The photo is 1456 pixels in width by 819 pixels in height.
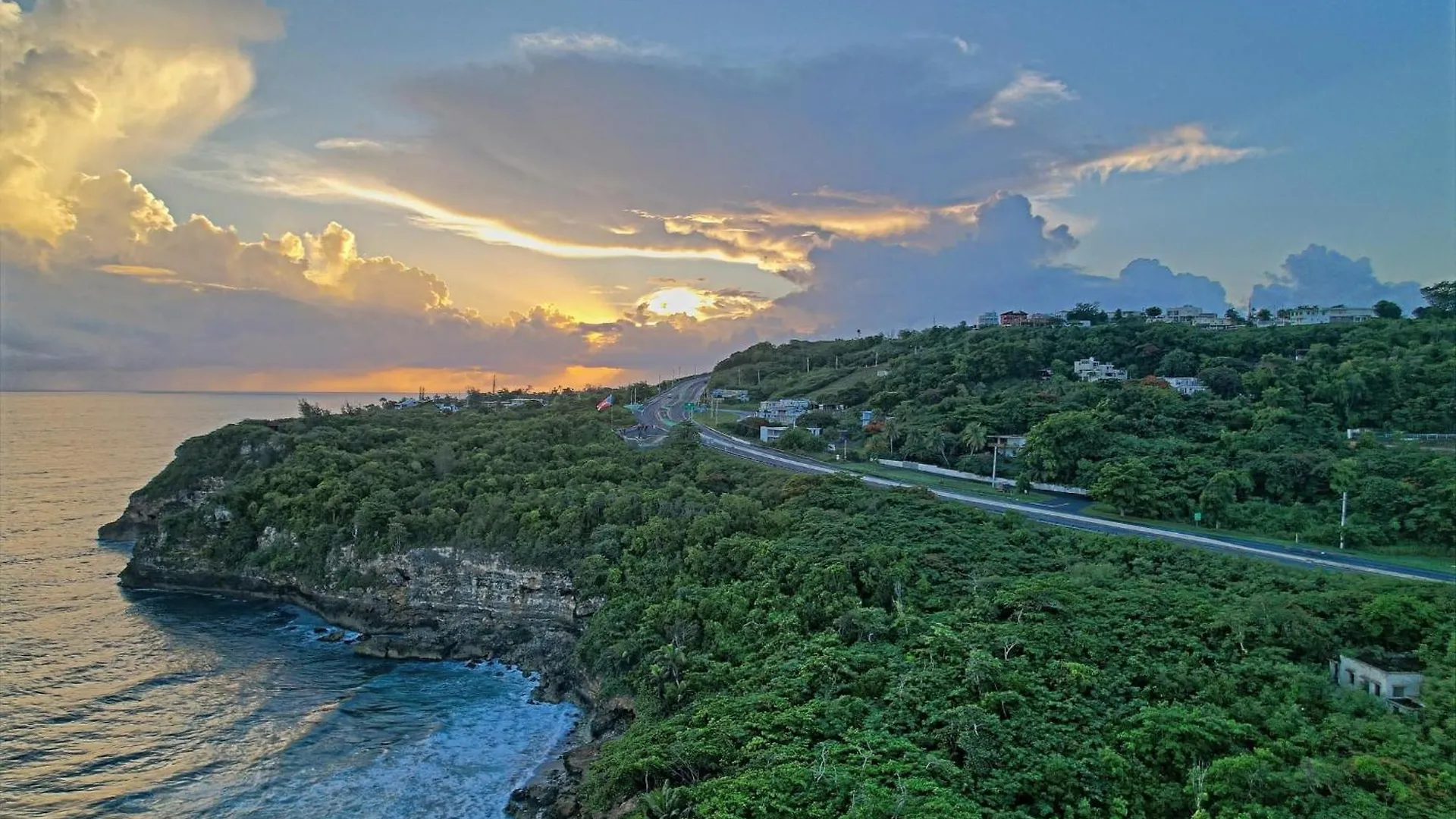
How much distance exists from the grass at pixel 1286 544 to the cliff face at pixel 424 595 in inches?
1006

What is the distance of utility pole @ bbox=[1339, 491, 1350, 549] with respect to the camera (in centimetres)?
2939

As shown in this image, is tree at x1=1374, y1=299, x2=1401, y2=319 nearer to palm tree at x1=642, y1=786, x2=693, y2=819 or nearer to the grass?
the grass

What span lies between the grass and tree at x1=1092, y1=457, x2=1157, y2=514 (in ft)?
1.67

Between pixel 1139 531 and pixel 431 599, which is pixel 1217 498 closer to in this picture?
pixel 1139 531

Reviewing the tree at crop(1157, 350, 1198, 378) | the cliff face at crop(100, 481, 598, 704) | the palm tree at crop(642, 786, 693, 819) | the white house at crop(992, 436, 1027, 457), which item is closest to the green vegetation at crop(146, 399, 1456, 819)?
the palm tree at crop(642, 786, 693, 819)

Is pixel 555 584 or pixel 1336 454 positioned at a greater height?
pixel 1336 454

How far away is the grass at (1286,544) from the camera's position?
87.7ft

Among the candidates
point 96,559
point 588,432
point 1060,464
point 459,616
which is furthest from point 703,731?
point 96,559

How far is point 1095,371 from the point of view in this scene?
6562 cm

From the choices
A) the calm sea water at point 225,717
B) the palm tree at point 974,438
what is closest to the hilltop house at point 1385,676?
the calm sea water at point 225,717

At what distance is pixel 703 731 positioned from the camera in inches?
682

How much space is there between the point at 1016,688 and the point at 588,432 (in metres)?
42.3

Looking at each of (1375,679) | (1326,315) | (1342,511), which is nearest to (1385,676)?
(1375,679)

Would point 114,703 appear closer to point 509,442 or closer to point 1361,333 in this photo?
point 509,442
